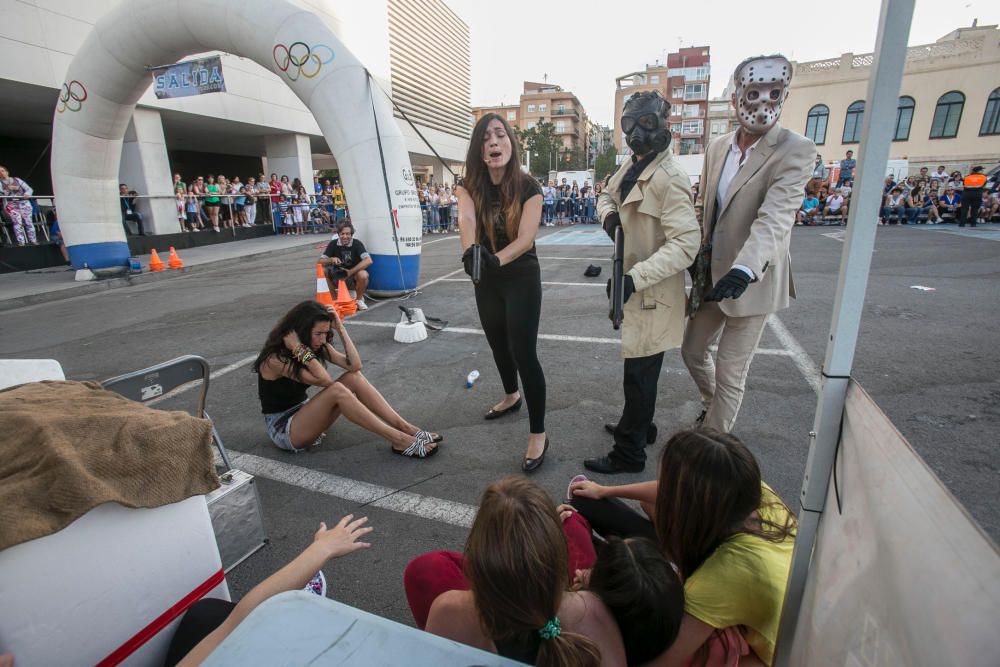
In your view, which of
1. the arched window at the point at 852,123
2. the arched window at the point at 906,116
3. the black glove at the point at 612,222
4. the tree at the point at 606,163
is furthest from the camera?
the tree at the point at 606,163

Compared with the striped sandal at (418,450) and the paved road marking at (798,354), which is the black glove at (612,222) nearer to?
the striped sandal at (418,450)

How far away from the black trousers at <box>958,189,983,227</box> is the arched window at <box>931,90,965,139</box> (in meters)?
18.4

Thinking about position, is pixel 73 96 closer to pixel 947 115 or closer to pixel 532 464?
pixel 532 464

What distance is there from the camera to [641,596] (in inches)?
51.6

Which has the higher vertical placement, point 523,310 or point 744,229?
point 744,229

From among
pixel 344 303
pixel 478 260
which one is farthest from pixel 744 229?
pixel 344 303

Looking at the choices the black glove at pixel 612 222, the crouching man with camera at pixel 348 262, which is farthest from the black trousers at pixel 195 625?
the crouching man with camera at pixel 348 262

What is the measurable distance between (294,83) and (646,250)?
7.11 metres

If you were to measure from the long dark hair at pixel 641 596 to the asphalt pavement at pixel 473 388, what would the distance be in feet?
3.57

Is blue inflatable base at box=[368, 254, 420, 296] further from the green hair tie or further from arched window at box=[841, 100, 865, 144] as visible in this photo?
arched window at box=[841, 100, 865, 144]

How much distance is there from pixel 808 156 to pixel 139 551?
3074 mm

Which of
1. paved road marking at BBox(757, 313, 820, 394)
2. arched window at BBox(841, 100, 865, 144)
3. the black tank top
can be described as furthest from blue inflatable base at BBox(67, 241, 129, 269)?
arched window at BBox(841, 100, 865, 144)

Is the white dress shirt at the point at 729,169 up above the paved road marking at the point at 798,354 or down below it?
above

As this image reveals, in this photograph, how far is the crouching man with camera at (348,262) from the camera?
7281 millimetres
